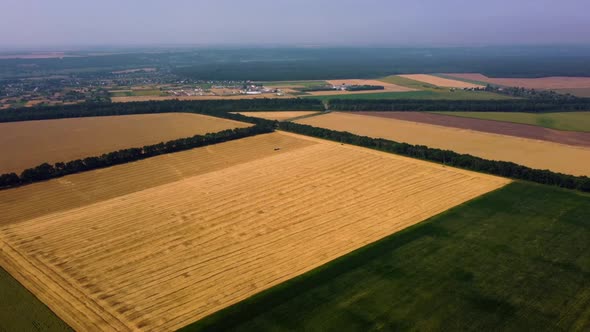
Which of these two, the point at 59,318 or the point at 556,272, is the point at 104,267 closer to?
the point at 59,318

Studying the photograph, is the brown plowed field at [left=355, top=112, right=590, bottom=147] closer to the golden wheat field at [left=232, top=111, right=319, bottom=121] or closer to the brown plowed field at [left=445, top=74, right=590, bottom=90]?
the golden wheat field at [left=232, top=111, right=319, bottom=121]

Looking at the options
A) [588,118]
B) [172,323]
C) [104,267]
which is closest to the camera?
[172,323]

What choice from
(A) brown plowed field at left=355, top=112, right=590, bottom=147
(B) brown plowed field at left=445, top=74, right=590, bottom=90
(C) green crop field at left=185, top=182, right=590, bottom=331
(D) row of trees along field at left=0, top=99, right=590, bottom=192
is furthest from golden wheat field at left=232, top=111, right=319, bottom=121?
(B) brown plowed field at left=445, top=74, right=590, bottom=90

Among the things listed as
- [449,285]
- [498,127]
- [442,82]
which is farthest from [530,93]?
[449,285]

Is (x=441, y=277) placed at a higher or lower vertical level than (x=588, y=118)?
lower

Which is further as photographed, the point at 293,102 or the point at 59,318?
the point at 293,102

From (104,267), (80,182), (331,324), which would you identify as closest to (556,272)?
(331,324)
